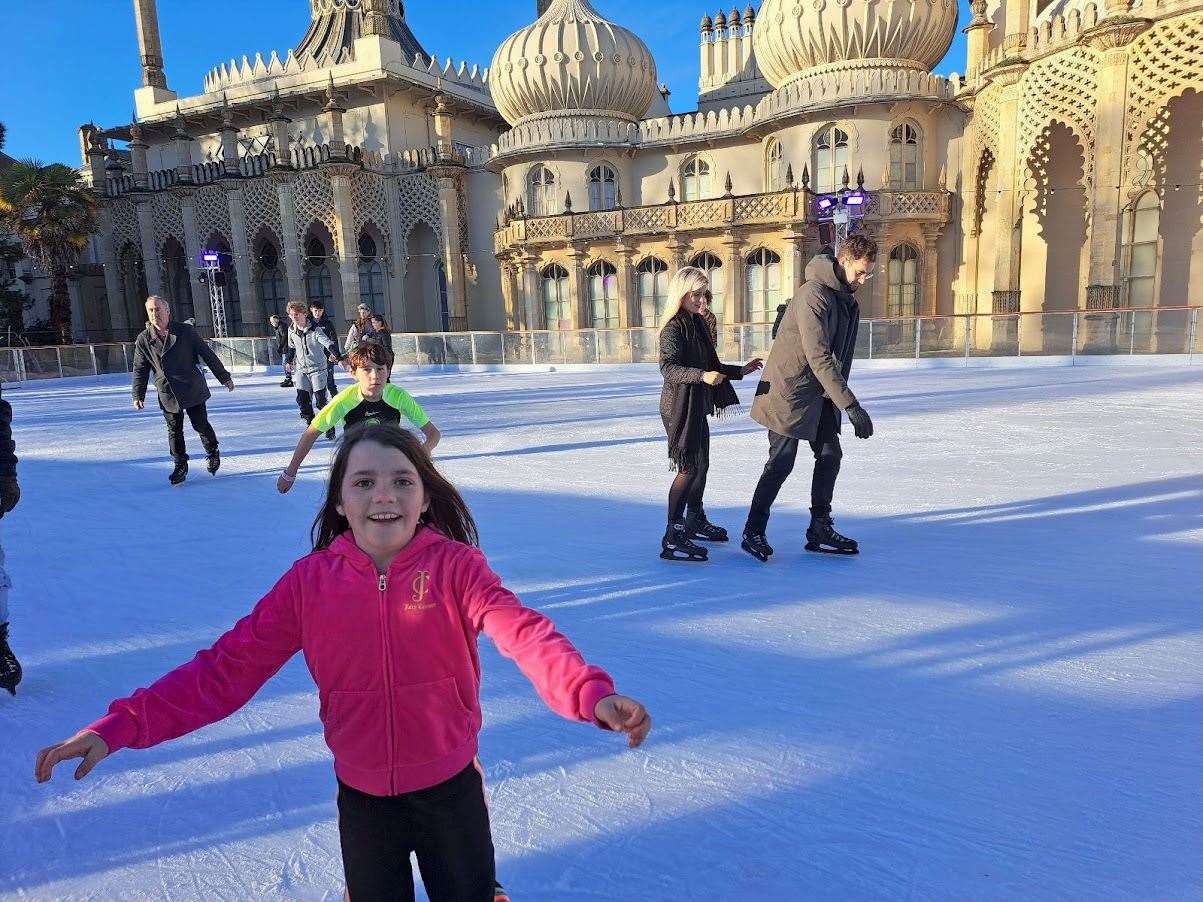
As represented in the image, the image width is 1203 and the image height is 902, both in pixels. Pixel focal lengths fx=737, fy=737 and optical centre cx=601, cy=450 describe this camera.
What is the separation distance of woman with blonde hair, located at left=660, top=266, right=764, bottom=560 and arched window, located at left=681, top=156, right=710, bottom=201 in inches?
803

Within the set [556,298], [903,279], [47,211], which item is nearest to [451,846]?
[903,279]

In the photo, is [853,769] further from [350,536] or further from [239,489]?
[239,489]

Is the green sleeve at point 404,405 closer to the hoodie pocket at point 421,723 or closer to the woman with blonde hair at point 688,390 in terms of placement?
the woman with blonde hair at point 688,390

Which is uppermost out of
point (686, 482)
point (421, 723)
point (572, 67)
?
point (572, 67)

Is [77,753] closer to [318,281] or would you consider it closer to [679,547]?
[679,547]

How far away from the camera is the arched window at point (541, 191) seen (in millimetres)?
23047

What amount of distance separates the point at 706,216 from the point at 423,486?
20.4 meters

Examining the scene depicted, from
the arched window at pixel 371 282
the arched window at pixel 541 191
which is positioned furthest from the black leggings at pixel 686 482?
the arched window at pixel 371 282

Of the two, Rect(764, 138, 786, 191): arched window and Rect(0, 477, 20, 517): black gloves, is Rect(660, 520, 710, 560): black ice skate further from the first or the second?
Rect(764, 138, 786, 191): arched window

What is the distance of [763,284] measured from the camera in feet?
67.5

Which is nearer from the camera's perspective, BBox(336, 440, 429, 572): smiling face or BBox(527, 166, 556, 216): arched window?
BBox(336, 440, 429, 572): smiling face

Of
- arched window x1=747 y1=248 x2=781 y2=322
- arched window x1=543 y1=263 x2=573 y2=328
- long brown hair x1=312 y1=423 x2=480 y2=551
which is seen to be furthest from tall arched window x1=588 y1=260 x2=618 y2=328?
long brown hair x1=312 y1=423 x2=480 y2=551

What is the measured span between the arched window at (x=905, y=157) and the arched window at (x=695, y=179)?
5.46 meters

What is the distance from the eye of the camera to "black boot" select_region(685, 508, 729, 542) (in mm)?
4020
